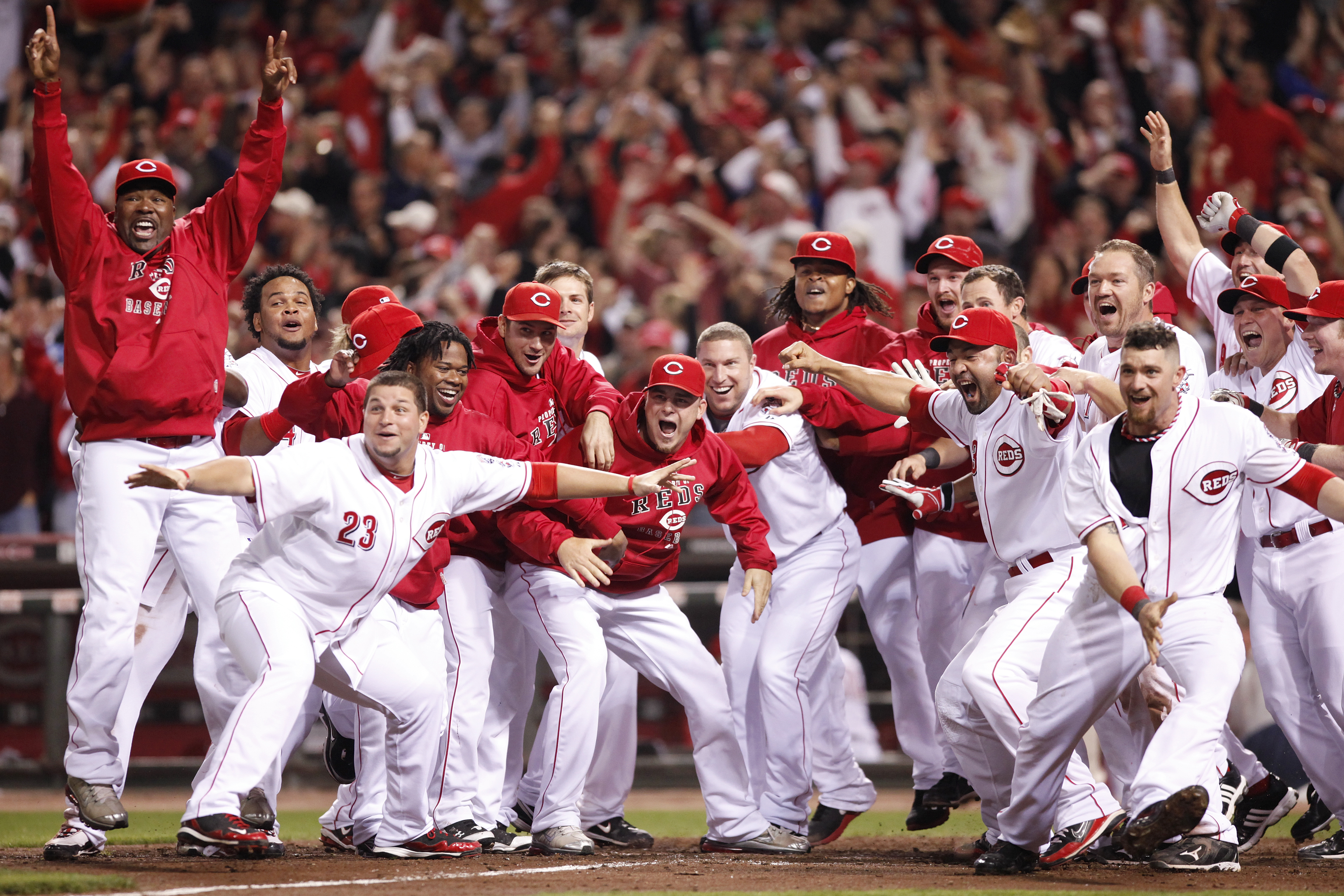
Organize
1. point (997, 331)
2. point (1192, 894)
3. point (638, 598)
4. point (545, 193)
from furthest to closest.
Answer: point (545, 193) < point (638, 598) < point (997, 331) < point (1192, 894)

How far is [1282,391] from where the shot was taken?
623cm

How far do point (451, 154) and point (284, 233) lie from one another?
2000mm

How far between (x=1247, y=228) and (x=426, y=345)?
357 centimetres

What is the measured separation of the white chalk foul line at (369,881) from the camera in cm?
436

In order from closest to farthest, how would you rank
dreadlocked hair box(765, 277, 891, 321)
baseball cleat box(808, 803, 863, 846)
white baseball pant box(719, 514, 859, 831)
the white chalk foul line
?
the white chalk foul line < white baseball pant box(719, 514, 859, 831) < baseball cleat box(808, 803, 863, 846) < dreadlocked hair box(765, 277, 891, 321)

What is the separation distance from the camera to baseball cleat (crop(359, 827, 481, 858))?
5484 mm

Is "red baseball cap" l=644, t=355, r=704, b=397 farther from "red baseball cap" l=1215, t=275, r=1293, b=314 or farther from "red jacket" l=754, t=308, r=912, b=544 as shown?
"red baseball cap" l=1215, t=275, r=1293, b=314

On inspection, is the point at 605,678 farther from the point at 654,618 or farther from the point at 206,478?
the point at 206,478

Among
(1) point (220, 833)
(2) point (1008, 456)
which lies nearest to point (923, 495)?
(2) point (1008, 456)

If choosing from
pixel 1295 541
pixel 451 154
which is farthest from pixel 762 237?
pixel 1295 541

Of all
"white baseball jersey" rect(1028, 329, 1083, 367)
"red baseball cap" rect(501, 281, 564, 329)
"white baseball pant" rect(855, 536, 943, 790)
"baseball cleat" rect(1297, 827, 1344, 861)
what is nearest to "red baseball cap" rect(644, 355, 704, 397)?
"red baseball cap" rect(501, 281, 564, 329)

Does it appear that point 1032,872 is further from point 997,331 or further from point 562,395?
point 562,395

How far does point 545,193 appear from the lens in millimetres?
12352

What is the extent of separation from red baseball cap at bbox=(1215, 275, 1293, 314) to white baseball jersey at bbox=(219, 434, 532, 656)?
3284 millimetres
